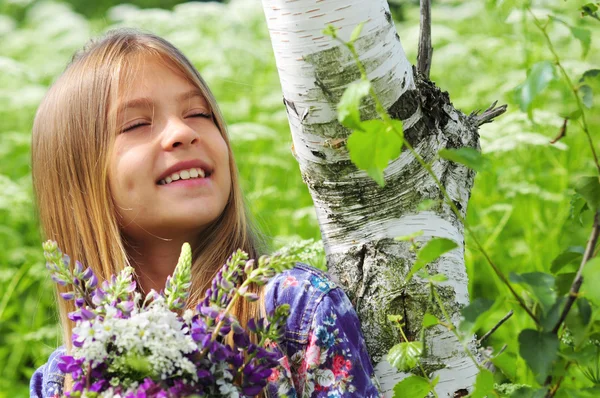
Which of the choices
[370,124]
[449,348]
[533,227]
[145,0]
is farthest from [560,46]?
[145,0]

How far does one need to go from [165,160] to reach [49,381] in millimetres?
529

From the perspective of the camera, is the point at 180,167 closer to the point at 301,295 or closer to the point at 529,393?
the point at 301,295

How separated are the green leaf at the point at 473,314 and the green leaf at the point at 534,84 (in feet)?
0.76

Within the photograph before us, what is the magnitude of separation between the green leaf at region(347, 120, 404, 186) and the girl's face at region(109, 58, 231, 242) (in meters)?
0.60

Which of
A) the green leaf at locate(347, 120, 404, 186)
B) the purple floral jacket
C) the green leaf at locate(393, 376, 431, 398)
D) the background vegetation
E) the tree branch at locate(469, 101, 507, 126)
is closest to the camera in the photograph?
the green leaf at locate(347, 120, 404, 186)

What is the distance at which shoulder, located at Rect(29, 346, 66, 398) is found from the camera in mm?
1450

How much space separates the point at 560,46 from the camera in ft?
14.4

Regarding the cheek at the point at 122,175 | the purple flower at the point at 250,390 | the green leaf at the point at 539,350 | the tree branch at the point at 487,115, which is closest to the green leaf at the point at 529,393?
the green leaf at the point at 539,350

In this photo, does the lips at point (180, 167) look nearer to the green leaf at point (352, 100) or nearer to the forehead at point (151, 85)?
the forehead at point (151, 85)

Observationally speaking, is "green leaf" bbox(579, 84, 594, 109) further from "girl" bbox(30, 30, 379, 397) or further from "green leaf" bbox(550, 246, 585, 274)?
"girl" bbox(30, 30, 379, 397)

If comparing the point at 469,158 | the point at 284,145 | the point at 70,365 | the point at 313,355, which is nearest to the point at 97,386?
the point at 70,365

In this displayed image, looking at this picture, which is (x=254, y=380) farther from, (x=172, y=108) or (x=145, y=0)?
(x=145, y=0)

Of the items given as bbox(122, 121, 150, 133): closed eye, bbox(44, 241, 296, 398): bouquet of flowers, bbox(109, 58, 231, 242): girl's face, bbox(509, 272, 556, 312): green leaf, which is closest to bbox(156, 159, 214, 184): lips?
bbox(109, 58, 231, 242): girl's face

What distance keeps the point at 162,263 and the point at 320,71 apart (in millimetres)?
610
